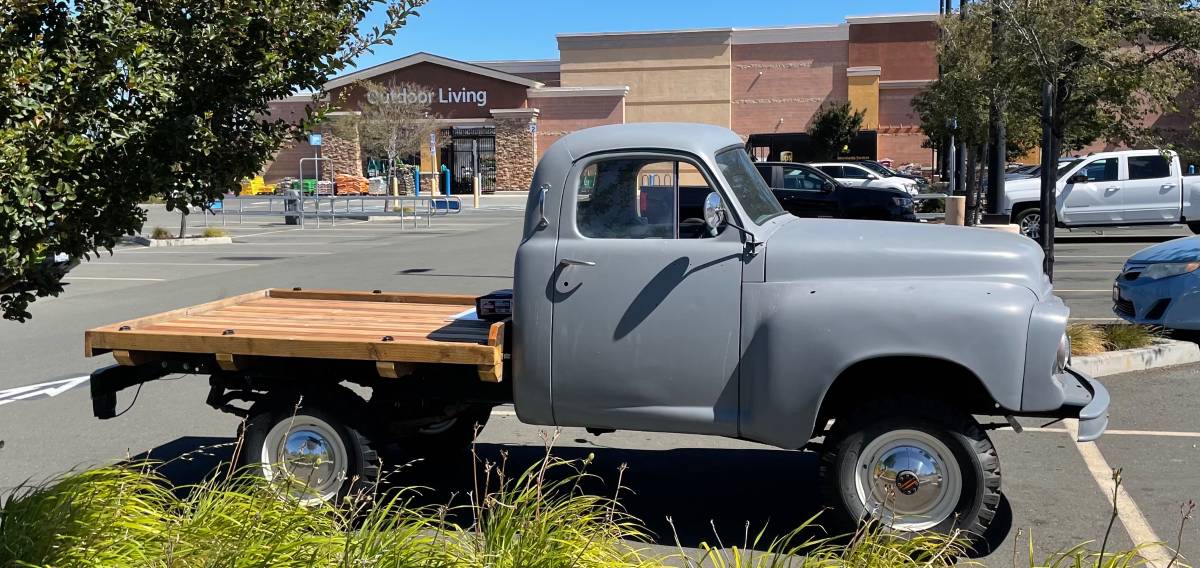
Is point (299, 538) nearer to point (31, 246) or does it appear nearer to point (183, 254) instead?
point (31, 246)

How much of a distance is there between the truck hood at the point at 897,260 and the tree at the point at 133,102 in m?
2.02

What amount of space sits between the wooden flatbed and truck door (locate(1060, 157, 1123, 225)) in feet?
55.0

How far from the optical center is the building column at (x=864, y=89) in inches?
2147

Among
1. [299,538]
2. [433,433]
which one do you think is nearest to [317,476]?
[433,433]

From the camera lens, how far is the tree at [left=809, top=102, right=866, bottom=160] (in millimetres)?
48906

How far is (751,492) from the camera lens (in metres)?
6.41

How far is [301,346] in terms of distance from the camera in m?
5.46

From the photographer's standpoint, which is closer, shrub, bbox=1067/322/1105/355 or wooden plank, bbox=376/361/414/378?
wooden plank, bbox=376/361/414/378

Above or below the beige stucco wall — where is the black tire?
below

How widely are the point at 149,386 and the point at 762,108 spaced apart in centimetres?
4850

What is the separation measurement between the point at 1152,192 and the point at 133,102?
20.2m

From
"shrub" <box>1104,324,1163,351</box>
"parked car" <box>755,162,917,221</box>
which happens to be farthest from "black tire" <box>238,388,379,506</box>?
"parked car" <box>755,162,917,221</box>

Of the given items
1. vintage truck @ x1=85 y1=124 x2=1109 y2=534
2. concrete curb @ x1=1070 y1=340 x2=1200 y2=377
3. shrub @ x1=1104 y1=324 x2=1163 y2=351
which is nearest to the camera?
vintage truck @ x1=85 y1=124 x2=1109 y2=534

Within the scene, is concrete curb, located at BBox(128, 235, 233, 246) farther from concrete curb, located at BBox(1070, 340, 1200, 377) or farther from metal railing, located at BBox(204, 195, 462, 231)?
concrete curb, located at BBox(1070, 340, 1200, 377)
